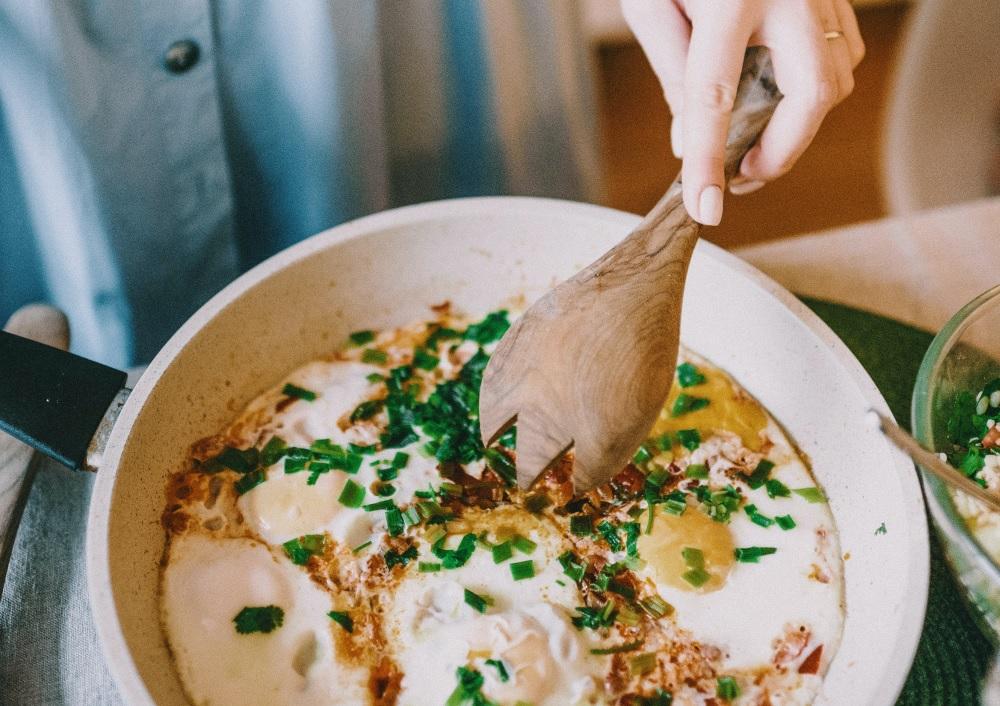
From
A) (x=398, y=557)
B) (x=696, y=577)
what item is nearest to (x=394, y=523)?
(x=398, y=557)

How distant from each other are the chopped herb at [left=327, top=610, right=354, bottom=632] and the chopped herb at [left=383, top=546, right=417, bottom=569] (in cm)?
8

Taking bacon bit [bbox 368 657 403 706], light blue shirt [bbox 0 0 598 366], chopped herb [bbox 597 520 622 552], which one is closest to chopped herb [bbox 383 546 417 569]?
bacon bit [bbox 368 657 403 706]

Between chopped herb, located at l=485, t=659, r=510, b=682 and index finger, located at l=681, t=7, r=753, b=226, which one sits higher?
index finger, located at l=681, t=7, r=753, b=226

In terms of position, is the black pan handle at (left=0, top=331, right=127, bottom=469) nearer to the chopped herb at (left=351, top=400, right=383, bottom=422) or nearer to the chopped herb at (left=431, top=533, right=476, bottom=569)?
the chopped herb at (left=351, top=400, right=383, bottom=422)

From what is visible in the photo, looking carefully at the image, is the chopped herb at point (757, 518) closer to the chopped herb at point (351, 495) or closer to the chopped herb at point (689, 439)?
the chopped herb at point (689, 439)

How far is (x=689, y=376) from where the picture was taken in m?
1.34

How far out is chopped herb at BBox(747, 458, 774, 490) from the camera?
1210 mm

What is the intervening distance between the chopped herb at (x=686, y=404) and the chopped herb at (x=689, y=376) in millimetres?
25

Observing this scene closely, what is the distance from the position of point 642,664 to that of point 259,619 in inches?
17.9

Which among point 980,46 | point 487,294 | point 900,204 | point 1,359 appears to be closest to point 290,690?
point 1,359

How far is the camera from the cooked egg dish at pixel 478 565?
3.45 feet

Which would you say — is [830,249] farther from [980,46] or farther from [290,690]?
[290,690]

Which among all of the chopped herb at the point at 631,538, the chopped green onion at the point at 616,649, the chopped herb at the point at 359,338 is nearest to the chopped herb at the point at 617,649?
the chopped green onion at the point at 616,649

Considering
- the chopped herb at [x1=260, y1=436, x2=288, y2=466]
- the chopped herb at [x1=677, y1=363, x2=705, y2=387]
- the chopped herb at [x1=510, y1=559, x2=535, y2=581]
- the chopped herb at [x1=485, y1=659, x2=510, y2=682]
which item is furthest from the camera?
the chopped herb at [x1=677, y1=363, x2=705, y2=387]
